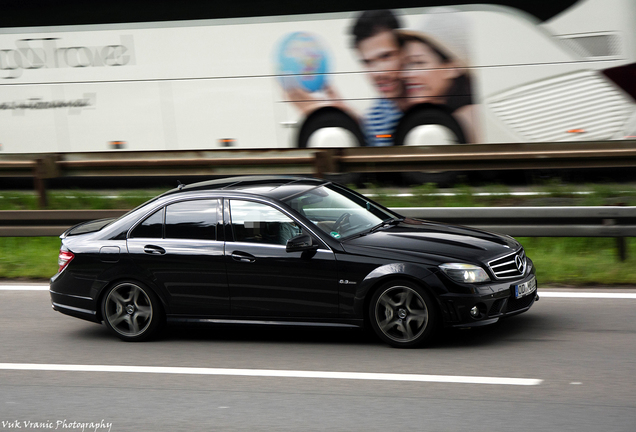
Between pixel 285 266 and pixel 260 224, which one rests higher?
pixel 260 224

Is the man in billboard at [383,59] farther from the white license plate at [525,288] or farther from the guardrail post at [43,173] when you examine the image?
the white license plate at [525,288]

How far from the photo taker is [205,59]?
15164mm

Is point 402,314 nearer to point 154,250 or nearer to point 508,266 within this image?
point 508,266

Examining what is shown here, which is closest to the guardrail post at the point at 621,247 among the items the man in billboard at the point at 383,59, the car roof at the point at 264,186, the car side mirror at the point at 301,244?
the car roof at the point at 264,186

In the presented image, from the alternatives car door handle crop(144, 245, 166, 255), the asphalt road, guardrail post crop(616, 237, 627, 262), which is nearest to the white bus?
guardrail post crop(616, 237, 627, 262)

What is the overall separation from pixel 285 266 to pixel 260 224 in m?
0.46

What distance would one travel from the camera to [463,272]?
6258mm

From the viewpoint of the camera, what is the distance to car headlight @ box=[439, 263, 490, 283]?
6.25 metres

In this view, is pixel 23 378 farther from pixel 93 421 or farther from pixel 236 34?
pixel 236 34

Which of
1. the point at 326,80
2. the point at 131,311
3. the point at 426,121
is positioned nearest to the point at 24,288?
the point at 131,311

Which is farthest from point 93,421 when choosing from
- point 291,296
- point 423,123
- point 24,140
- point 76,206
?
point 24,140

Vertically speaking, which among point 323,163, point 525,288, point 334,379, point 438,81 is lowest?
point 334,379

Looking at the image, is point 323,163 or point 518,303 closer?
point 518,303

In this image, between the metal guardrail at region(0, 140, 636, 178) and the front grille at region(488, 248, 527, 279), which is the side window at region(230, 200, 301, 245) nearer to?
the front grille at region(488, 248, 527, 279)
